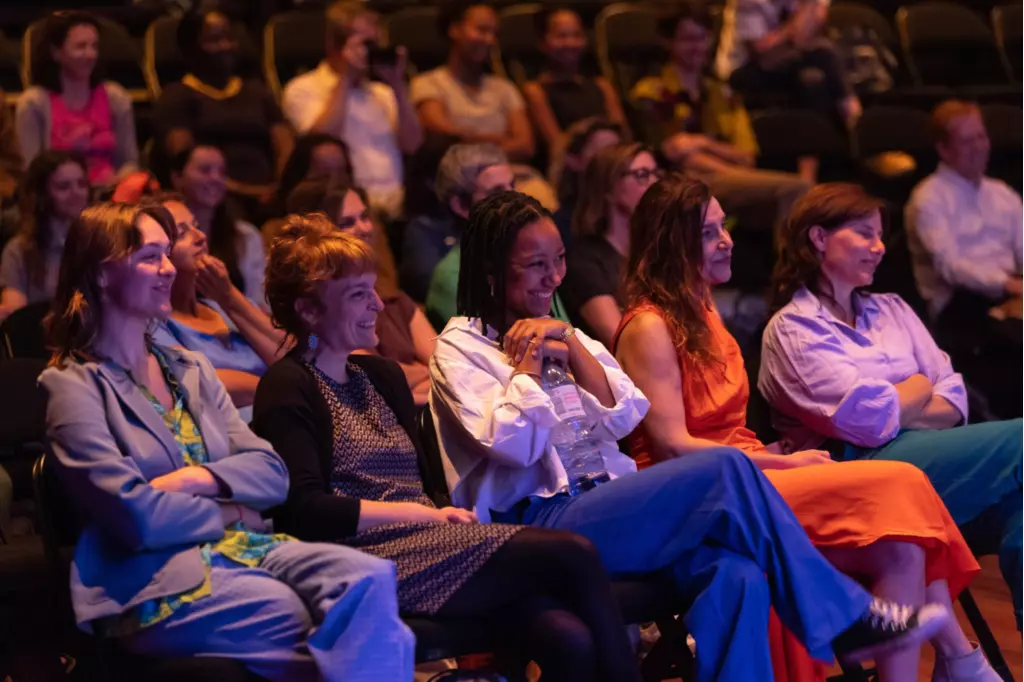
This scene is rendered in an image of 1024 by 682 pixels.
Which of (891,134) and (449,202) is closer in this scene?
(449,202)

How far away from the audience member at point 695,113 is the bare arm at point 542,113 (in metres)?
0.34

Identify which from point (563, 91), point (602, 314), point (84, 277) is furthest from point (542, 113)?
point (84, 277)

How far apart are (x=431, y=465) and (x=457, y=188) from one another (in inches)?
49.5

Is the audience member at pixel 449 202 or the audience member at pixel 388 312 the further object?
the audience member at pixel 449 202

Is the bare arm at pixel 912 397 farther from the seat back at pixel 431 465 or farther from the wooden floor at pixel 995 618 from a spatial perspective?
the seat back at pixel 431 465

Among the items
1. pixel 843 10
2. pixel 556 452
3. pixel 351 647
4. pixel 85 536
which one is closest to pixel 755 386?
pixel 556 452

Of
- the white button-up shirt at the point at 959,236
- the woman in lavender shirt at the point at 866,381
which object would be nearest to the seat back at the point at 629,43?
the white button-up shirt at the point at 959,236

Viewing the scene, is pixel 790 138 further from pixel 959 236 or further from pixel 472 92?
pixel 472 92

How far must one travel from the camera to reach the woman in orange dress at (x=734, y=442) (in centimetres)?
298

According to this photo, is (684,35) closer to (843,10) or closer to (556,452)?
(843,10)

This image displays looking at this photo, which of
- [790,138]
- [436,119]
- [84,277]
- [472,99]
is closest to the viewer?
[84,277]

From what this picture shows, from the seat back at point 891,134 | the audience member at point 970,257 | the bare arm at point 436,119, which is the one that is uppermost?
the bare arm at point 436,119

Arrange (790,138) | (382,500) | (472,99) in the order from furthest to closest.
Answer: (790,138) → (472,99) → (382,500)

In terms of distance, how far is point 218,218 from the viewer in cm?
415
